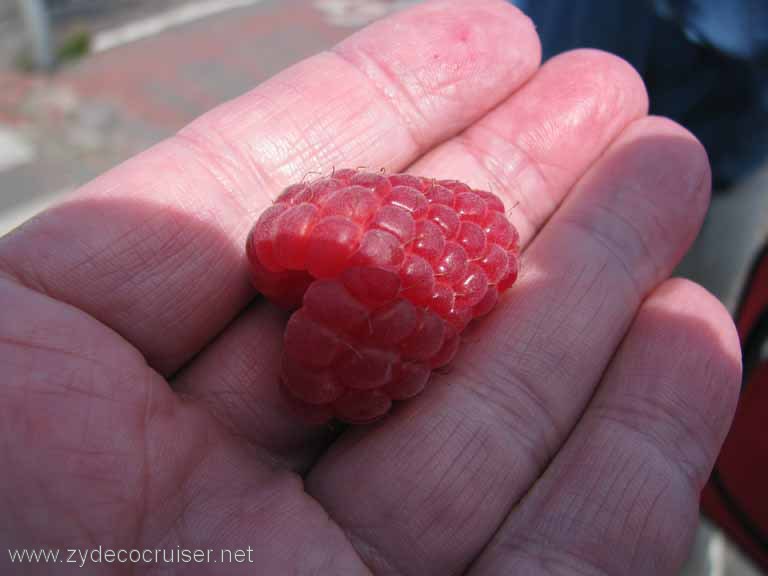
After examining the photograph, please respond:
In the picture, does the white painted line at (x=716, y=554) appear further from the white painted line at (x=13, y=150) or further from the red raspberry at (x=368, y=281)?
the white painted line at (x=13, y=150)

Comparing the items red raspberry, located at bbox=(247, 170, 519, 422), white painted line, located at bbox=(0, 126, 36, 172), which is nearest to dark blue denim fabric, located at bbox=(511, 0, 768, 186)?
red raspberry, located at bbox=(247, 170, 519, 422)

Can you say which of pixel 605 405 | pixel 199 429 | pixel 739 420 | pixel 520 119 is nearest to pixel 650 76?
pixel 520 119

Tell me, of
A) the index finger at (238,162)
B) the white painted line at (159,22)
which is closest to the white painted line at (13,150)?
the white painted line at (159,22)

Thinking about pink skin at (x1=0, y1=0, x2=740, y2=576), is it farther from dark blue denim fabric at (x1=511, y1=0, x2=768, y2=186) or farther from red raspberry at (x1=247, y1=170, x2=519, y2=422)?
dark blue denim fabric at (x1=511, y1=0, x2=768, y2=186)

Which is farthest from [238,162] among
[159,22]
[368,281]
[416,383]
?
[159,22]

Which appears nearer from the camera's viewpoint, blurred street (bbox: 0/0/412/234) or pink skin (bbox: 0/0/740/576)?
pink skin (bbox: 0/0/740/576)
